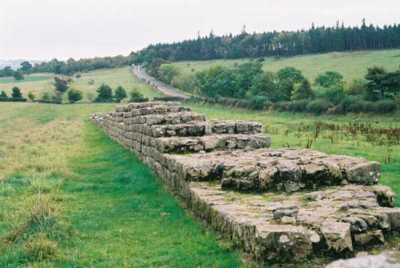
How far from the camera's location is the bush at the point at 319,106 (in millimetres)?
45281

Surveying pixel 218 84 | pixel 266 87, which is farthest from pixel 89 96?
pixel 266 87

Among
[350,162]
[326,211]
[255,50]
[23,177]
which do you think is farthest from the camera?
[255,50]

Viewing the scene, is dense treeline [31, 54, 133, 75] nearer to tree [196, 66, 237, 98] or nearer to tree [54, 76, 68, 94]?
tree [54, 76, 68, 94]

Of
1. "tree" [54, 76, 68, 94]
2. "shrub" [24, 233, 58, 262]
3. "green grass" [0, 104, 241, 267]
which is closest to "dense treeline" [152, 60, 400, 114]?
"tree" [54, 76, 68, 94]

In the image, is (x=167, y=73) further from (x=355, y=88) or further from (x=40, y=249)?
(x=40, y=249)

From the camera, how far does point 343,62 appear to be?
324 feet

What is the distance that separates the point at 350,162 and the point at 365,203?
1994 millimetres

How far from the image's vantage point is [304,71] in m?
96.4

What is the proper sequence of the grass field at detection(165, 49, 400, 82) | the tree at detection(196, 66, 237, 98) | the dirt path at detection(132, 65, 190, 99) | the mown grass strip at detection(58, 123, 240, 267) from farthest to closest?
the dirt path at detection(132, 65, 190, 99)
the grass field at detection(165, 49, 400, 82)
the tree at detection(196, 66, 237, 98)
the mown grass strip at detection(58, 123, 240, 267)

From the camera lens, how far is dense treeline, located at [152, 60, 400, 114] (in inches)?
1779

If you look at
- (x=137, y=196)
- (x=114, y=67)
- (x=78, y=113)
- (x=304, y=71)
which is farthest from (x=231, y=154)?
(x=114, y=67)

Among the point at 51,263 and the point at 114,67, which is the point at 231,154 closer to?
the point at 51,263

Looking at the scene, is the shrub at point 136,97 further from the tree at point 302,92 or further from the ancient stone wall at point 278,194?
the ancient stone wall at point 278,194

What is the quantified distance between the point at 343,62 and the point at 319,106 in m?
56.8
